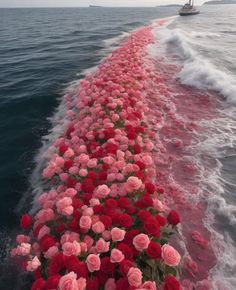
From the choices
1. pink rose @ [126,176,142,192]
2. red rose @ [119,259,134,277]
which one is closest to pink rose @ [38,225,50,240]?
red rose @ [119,259,134,277]

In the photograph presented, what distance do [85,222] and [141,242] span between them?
101 cm

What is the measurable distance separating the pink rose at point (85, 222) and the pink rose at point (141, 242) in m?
0.84

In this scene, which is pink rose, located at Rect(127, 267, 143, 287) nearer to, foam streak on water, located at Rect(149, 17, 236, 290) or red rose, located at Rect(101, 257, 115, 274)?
red rose, located at Rect(101, 257, 115, 274)

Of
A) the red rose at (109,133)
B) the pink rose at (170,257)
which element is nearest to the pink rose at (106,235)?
the pink rose at (170,257)

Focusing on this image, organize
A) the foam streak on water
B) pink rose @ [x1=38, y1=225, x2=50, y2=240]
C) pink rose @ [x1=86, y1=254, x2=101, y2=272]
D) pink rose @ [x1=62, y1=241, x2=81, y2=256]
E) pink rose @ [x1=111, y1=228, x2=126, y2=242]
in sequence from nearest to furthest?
pink rose @ [x1=86, y1=254, x2=101, y2=272]
pink rose @ [x1=62, y1=241, x2=81, y2=256]
pink rose @ [x1=111, y1=228, x2=126, y2=242]
pink rose @ [x1=38, y1=225, x2=50, y2=240]
the foam streak on water

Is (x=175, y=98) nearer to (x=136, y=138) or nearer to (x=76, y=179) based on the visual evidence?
(x=136, y=138)

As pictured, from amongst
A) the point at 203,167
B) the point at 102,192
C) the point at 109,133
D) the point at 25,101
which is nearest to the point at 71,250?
the point at 102,192

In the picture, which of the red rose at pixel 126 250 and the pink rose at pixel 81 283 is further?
the red rose at pixel 126 250

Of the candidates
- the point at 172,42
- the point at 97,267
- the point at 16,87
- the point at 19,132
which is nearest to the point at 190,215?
the point at 97,267

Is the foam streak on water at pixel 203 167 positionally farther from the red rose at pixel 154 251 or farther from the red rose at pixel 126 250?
the red rose at pixel 126 250

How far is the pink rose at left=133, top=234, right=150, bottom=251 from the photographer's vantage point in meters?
3.84

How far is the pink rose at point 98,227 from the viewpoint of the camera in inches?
165

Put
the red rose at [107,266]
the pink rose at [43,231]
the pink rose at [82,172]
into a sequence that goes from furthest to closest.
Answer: the pink rose at [82,172] < the pink rose at [43,231] < the red rose at [107,266]

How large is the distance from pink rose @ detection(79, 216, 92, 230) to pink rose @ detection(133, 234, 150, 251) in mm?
837
